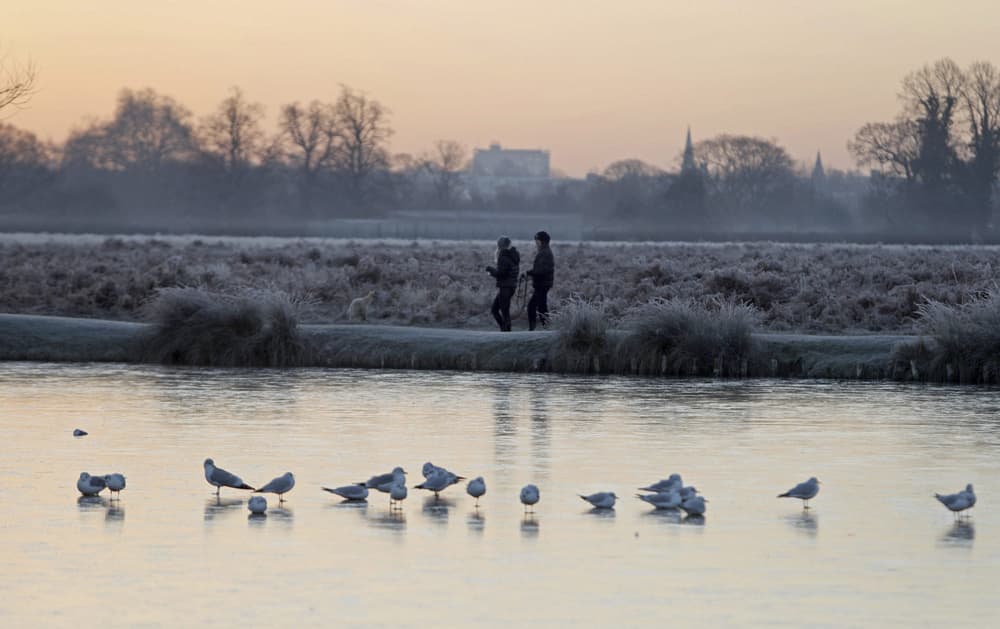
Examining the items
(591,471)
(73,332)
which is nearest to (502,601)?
(591,471)

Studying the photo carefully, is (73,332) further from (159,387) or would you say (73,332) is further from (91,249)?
(91,249)

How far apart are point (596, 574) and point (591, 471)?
14.1ft

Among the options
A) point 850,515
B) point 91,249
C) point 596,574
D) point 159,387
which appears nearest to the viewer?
point 596,574

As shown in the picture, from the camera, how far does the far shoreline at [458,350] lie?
24.2 m

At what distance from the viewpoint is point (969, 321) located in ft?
77.0

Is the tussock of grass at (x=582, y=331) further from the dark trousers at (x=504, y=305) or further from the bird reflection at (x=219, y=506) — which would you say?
the bird reflection at (x=219, y=506)

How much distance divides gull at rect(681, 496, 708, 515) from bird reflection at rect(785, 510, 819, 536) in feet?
2.12

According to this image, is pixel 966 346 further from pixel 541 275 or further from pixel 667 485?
pixel 667 485

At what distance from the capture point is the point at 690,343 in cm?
2427

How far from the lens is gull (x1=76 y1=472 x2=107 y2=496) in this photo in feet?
42.2

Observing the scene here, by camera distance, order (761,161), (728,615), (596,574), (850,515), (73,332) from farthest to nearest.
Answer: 1. (761,161)
2. (73,332)
3. (850,515)
4. (596,574)
5. (728,615)

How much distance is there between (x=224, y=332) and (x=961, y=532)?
15.8 meters

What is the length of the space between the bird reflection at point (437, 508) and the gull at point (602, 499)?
1.07 meters

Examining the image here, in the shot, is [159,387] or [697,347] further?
[697,347]
